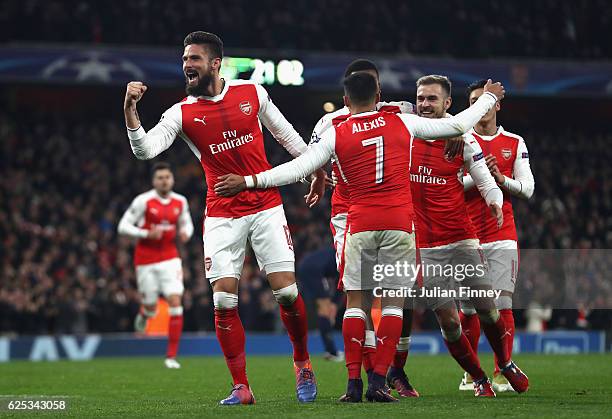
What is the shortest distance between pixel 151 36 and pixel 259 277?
734 centimetres

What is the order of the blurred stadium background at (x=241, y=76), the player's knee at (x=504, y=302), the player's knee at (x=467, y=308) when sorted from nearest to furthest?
1. the player's knee at (x=467, y=308)
2. the player's knee at (x=504, y=302)
3. the blurred stadium background at (x=241, y=76)

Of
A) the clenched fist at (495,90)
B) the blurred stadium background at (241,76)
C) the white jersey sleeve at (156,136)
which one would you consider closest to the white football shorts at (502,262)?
the clenched fist at (495,90)

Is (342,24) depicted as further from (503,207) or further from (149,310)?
(503,207)

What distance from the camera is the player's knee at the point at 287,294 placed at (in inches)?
305

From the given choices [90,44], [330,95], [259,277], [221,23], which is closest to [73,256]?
[259,277]

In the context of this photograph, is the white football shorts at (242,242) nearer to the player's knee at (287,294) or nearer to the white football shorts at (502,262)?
the player's knee at (287,294)

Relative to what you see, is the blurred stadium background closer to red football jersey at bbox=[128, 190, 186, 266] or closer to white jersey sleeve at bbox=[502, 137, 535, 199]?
red football jersey at bbox=[128, 190, 186, 266]

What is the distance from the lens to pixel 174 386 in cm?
1017

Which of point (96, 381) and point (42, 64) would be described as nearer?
point (96, 381)

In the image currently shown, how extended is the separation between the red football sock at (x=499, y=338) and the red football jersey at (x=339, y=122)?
1585 mm

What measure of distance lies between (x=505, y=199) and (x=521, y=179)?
304mm

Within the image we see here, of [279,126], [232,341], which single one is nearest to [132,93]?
[279,126]

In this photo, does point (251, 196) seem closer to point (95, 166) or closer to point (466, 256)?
point (466, 256)

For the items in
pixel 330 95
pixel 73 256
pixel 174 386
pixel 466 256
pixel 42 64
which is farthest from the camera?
pixel 330 95
